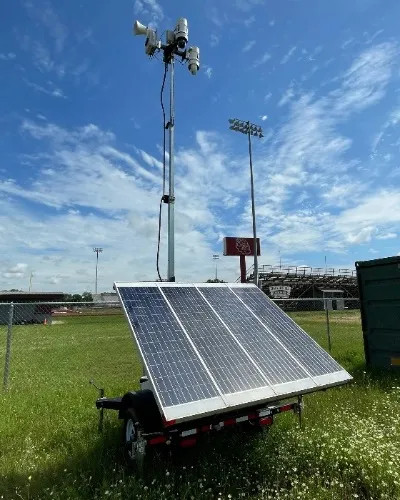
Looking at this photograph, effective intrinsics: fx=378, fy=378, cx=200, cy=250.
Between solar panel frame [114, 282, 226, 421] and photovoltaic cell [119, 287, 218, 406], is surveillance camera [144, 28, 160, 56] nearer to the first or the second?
photovoltaic cell [119, 287, 218, 406]

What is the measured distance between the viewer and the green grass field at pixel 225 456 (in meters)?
4.05

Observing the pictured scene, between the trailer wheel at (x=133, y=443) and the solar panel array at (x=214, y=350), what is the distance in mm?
838

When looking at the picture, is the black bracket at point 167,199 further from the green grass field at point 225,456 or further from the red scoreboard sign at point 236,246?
the red scoreboard sign at point 236,246

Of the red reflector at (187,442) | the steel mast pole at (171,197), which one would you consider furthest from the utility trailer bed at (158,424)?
the steel mast pole at (171,197)

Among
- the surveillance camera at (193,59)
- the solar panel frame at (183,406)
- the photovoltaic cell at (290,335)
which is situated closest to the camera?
the solar panel frame at (183,406)

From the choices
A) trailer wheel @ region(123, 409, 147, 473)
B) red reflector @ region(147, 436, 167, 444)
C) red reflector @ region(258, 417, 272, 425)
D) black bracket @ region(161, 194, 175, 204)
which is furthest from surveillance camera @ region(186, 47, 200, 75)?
red reflector @ region(147, 436, 167, 444)

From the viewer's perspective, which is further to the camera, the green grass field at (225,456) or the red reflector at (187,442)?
the red reflector at (187,442)

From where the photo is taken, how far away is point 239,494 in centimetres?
391

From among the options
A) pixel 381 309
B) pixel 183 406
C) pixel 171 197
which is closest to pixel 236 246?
pixel 381 309

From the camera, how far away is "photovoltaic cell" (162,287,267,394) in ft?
14.3

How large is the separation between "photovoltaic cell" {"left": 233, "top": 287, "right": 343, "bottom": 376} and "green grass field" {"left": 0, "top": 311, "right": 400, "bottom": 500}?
94 cm

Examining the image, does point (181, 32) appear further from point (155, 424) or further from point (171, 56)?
point (155, 424)

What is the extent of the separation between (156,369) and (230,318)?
5.81ft

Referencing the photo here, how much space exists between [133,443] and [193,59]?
6.33 m
